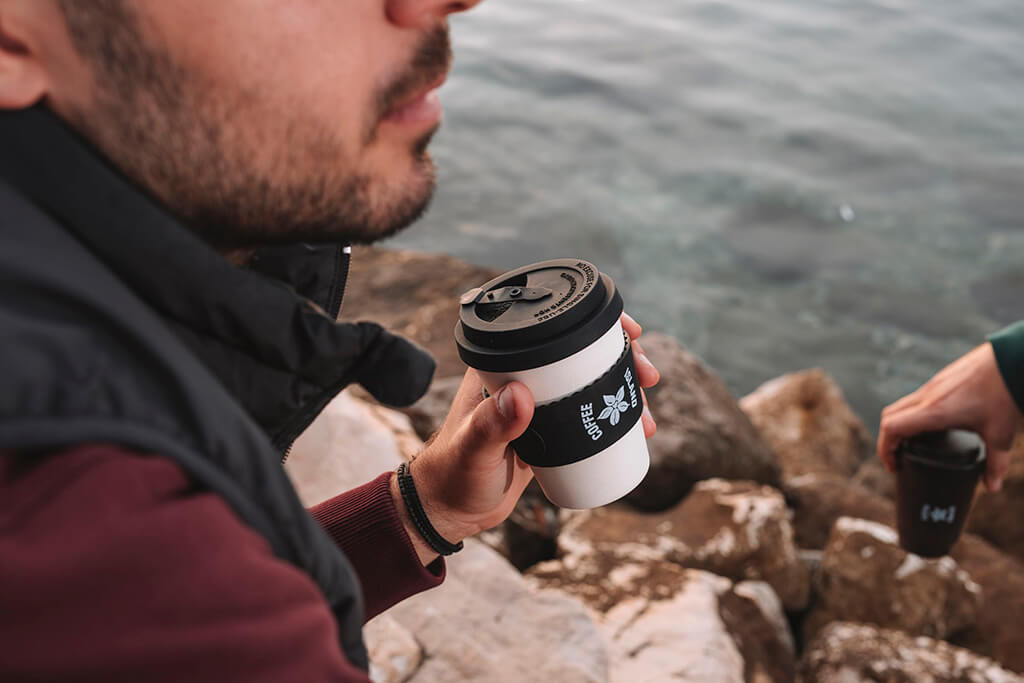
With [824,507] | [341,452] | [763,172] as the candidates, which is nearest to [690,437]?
[824,507]

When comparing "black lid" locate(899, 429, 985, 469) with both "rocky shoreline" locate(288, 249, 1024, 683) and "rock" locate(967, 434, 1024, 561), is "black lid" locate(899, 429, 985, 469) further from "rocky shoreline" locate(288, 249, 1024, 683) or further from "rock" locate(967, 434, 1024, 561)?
"rock" locate(967, 434, 1024, 561)

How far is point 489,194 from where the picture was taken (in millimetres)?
9016

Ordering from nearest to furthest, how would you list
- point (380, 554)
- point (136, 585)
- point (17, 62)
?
point (136, 585), point (17, 62), point (380, 554)

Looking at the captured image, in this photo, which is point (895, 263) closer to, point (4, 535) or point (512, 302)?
point (512, 302)

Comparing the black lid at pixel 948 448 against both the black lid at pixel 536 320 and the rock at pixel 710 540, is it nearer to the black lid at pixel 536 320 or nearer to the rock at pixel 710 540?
the rock at pixel 710 540

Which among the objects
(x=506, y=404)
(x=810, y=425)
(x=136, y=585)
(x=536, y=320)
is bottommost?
(x=810, y=425)

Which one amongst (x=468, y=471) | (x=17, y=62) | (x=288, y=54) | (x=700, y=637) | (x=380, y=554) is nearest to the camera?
(x=17, y=62)

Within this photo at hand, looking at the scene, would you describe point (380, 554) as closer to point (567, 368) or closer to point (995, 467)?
point (567, 368)

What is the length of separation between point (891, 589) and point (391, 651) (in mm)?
2010

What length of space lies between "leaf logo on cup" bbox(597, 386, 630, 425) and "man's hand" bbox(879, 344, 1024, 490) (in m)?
1.28

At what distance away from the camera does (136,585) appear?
0.75m

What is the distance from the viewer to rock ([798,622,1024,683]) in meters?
2.65

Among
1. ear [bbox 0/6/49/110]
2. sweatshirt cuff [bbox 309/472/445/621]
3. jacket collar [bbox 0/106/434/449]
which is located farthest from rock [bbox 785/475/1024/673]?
ear [bbox 0/6/49/110]

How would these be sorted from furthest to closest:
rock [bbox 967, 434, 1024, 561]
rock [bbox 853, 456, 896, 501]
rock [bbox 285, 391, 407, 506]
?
rock [bbox 853, 456, 896, 501] < rock [bbox 967, 434, 1024, 561] < rock [bbox 285, 391, 407, 506]
